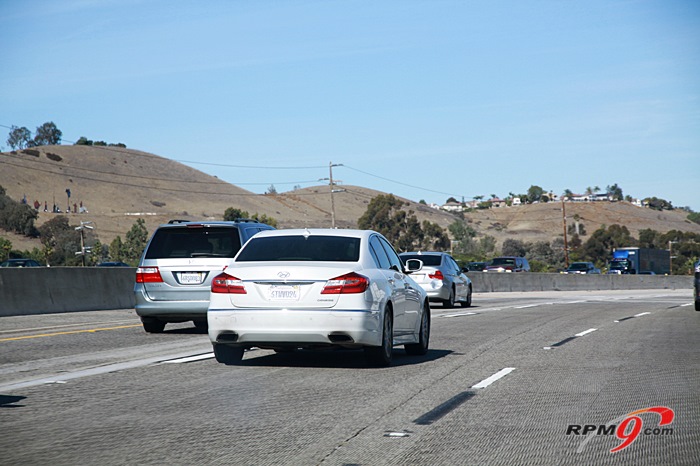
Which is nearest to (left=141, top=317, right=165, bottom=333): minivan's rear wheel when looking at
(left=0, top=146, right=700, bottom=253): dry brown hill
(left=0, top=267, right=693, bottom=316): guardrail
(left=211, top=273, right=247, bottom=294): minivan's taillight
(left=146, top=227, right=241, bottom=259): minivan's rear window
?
(left=146, top=227, right=241, bottom=259): minivan's rear window

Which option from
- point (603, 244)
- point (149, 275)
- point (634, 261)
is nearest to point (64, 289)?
point (149, 275)

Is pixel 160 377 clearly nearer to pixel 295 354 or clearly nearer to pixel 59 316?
pixel 295 354

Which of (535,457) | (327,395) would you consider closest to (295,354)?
(327,395)

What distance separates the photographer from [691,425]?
25.6 feet

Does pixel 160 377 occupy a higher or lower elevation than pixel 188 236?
lower

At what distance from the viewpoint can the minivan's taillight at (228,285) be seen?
11336 mm

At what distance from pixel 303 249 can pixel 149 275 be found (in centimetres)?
542

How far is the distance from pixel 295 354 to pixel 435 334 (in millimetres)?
4841

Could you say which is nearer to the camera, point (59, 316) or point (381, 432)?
point (381, 432)

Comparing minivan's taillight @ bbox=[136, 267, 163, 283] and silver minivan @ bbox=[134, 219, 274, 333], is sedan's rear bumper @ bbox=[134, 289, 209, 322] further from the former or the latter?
minivan's taillight @ bbox=[136, 267, 163, 283]

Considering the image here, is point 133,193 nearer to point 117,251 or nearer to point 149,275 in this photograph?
point 117,251

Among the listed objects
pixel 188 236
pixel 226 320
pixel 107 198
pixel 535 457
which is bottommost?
pixel 535 457

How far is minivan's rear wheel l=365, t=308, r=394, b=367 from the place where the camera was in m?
11.6

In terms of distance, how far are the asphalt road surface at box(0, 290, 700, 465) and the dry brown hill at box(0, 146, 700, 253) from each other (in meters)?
115
